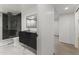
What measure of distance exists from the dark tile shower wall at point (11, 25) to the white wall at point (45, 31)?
15.6 inches

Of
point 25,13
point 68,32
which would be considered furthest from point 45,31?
point 68,32

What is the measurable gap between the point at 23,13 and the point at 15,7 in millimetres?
180

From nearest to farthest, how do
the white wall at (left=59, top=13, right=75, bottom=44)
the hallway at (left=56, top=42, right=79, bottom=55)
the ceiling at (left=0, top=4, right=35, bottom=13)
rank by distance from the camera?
the ceiling at (left=0, top=4, right=35, bottom=13), the hallway at (left=56, top=42, right=79, bottom=55), the white wall at (left=59, top=13, right=75, bottom=44)

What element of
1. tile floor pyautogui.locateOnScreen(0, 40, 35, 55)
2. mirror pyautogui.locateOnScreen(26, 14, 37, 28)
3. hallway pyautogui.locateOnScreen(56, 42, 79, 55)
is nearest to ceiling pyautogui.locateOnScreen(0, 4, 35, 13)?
mirror pyautogui.locateOnScreen(26, 14, 37, 28)

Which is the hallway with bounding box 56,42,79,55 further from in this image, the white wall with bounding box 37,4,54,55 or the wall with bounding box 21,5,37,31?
the wall with bounding box 21,5,37,31

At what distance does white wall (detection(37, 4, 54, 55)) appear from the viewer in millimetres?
1576

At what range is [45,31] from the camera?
1648 millimetres

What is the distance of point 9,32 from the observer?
157 cm

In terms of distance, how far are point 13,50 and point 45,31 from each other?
2.21 ft

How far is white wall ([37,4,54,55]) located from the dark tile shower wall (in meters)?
0.40

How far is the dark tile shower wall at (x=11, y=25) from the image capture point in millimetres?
1529
